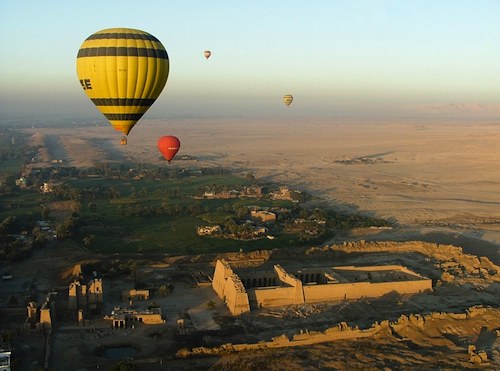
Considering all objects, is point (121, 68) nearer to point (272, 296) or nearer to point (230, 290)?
point (230, 290)

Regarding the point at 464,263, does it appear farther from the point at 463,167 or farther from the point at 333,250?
the point at 463,167

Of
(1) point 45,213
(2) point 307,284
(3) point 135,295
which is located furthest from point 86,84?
(1) point 45,213

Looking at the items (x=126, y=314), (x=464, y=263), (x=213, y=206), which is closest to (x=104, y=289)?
(x=126, y=314)

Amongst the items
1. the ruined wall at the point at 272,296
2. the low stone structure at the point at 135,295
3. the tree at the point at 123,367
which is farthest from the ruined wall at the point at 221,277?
the tree at the point at 123,367

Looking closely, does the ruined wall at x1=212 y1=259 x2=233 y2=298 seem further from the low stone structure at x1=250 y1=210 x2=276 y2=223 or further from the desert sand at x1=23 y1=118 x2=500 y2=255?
the low stone structure at x1=250 y1=210 x2=276 y2=223

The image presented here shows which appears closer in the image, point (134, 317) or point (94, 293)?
point (134, 317)

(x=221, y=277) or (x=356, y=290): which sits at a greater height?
(x=221, y=277)
